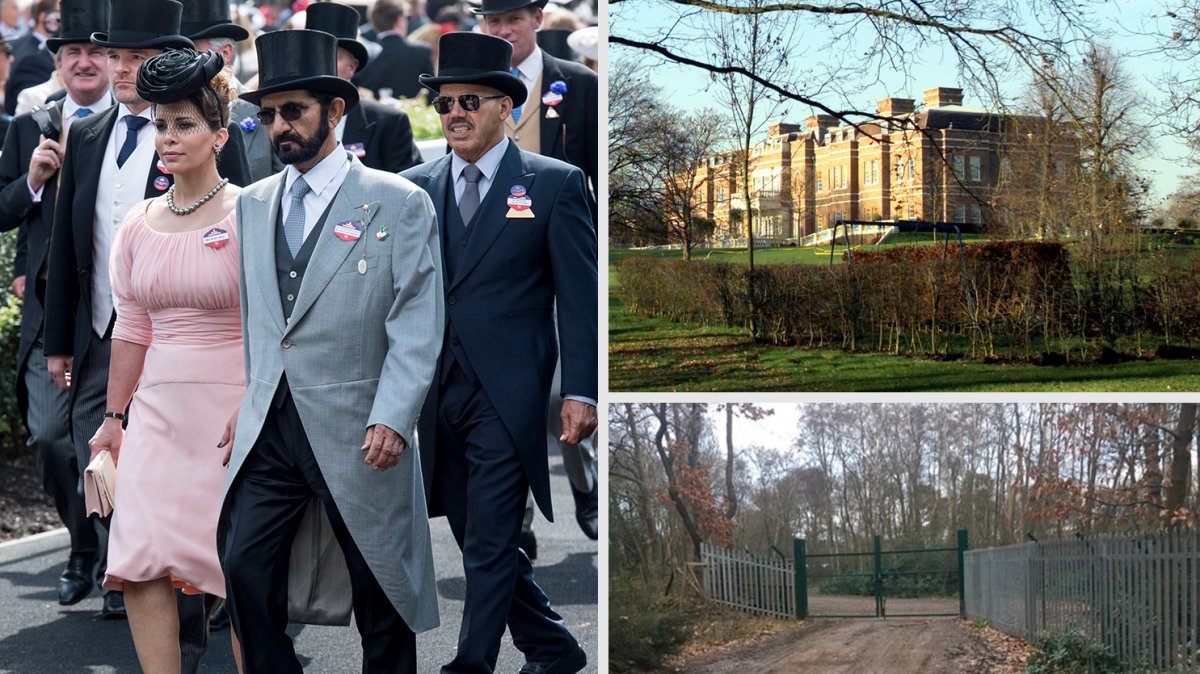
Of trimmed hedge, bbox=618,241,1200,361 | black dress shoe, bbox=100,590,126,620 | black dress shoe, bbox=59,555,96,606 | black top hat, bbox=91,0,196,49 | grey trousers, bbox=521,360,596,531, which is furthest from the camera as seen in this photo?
grey trousers, bbox=521,360,596,531

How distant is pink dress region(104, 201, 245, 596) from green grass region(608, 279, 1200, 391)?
1.33 m

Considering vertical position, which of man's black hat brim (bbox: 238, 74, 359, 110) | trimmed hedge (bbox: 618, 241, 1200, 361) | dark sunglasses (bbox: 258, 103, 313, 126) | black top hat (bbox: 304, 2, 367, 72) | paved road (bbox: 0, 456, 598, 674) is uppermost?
black top hat (bbox: 304, 2, 367, 72)

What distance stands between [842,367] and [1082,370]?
25.1 inches

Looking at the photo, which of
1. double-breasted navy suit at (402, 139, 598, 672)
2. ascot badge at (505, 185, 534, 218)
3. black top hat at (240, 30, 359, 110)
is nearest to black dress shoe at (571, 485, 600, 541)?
double-breasted navy suit at (402, 139, 598, 672)

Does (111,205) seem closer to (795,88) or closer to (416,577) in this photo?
(416,577)

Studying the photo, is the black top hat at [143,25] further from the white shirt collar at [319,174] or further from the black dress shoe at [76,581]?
the black dress shoe at [76,581]

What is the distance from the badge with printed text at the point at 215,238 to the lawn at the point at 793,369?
1.27 metres

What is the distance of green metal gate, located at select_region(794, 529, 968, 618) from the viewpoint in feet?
17.2

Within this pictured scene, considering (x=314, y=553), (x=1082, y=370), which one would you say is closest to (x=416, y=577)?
(x=314, y=553)

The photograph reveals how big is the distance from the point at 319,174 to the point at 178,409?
0.89m

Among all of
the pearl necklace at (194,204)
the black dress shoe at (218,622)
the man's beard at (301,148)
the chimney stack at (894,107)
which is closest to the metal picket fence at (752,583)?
the chimney stack at (894,107)

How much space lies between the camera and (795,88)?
200 inches

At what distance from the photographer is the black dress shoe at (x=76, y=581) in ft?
25.7

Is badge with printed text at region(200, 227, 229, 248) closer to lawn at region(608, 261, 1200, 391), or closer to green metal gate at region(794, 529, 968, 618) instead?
lawn at region(608, 261, 1200, 391)
